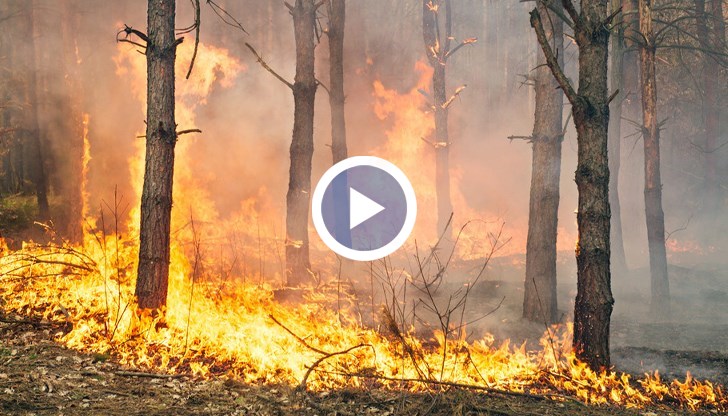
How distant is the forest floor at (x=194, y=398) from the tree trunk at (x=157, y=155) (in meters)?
1.60

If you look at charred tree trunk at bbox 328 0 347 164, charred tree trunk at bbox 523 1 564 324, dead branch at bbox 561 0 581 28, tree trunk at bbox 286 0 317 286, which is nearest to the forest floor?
dead branch at bbox 561 0 581 28

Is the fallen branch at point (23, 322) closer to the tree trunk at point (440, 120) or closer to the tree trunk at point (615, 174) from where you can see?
the tree trunk at point (440, 120)

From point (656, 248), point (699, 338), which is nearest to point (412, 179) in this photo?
point (656, 248)

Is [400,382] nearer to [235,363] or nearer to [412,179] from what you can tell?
[235,363]

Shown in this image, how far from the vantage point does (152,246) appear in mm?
7648

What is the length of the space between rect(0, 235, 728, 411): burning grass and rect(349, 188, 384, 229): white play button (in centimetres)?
718

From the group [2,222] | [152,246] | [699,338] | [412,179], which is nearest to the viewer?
[152,246]

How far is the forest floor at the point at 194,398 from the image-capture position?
205 inches

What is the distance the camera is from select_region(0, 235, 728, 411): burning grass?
6086 millimetres

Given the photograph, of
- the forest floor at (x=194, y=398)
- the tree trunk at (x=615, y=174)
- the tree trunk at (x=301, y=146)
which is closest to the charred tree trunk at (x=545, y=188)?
the tree trunk at (x=301, y=146)

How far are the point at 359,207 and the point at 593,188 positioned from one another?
Result: 464 inches

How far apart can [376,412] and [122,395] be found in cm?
244

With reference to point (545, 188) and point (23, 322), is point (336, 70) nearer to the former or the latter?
point (545, 188)

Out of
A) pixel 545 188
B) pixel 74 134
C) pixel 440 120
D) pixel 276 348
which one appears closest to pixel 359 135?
pixel 440 120
